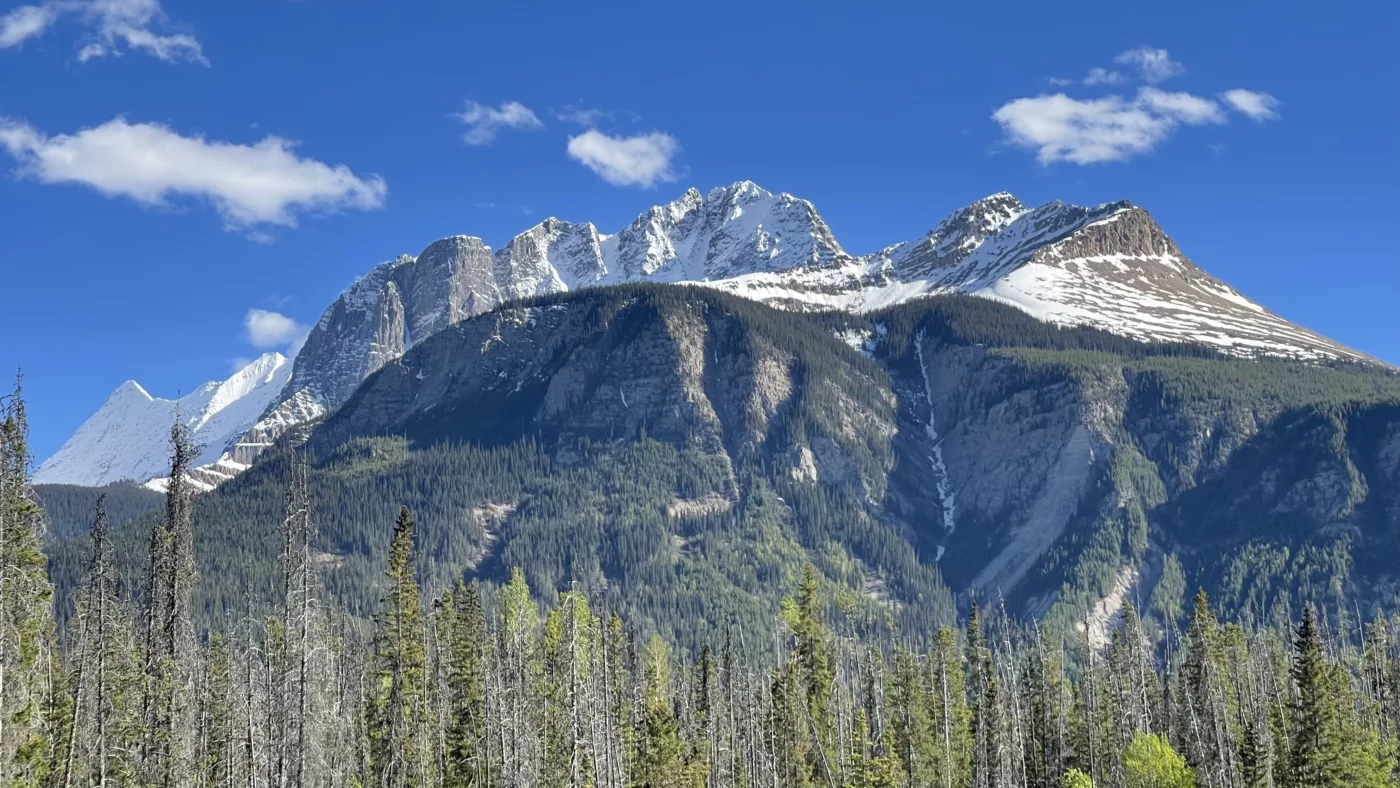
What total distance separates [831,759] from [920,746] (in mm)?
10692

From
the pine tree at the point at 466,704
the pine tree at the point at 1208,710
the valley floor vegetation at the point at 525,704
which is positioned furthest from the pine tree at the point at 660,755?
the pine tree at the point at 1208,710

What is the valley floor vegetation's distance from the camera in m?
44.8

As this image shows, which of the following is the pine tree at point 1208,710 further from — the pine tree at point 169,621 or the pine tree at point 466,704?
the pine tree at point 169,621

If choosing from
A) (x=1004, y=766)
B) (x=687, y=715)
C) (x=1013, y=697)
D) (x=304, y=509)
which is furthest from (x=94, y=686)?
(x=1013, y=697)

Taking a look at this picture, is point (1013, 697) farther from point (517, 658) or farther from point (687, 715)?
point (517, 658)

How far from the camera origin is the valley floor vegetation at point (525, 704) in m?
44.8

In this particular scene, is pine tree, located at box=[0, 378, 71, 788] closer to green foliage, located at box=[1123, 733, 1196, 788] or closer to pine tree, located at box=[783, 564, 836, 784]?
pine tree, located at box=[783, 564, 836, 784]

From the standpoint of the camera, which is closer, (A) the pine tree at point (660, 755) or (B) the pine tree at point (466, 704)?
(A) the pine tree at point (660, 755)

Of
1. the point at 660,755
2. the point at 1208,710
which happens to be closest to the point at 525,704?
the point at 660,755

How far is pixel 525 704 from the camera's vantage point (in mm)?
75188

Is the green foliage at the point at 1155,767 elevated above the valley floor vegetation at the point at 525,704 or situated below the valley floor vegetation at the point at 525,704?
below

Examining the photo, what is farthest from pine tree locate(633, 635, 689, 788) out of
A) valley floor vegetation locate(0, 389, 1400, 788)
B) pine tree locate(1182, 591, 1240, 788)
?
pine tree locate(1182, 591, 1240, 788)

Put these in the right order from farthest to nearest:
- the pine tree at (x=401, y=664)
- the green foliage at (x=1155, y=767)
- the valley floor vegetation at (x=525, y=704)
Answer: the green foliage at (x=1155, y=767) → the pine tree at (x=401, y=664) → the valley floor vegetation at (x=525, y=704)

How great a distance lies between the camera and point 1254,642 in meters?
138
